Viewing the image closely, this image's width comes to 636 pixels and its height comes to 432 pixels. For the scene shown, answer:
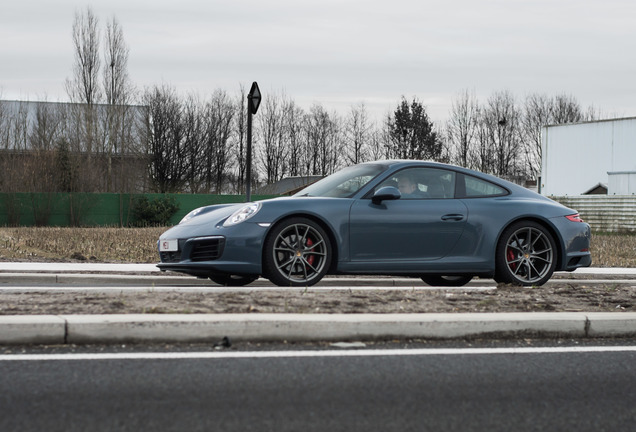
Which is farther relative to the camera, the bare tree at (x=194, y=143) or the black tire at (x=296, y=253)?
the bare tree at (x=194, y=143)

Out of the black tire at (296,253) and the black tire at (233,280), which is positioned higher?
the black tire at (296,253)

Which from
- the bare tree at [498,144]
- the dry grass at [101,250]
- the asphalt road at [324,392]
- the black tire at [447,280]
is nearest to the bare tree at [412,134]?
the bare tree at [498,144]

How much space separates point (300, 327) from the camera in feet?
17.8

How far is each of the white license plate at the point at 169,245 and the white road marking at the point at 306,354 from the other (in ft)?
11.0

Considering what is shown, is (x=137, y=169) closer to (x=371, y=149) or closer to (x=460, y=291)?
(x=371, y=149)

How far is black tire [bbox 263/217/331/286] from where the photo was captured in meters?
7.77

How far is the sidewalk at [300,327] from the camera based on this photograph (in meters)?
5.14

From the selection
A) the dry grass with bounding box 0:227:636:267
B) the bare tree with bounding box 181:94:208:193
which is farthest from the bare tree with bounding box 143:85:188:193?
the dry grass with bounding box 0:227:636:267

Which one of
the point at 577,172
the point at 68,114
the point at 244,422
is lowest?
the point at 244,422

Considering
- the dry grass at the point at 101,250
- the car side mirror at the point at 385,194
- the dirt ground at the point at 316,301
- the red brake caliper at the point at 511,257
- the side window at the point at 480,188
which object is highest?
the side window at the point at 480,188

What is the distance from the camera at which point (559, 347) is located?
18.0 ft

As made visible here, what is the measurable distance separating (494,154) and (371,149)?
1127cm

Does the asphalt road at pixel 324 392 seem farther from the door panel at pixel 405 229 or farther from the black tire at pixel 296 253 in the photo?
the door panel at pixel 405 229

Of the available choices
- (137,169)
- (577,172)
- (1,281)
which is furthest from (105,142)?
(1,281)
